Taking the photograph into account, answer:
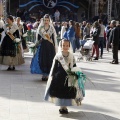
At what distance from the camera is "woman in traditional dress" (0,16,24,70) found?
507 inches

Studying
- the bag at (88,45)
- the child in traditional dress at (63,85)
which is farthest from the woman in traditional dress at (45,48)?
the bag at (88,45)

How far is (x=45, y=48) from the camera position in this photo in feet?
36.4

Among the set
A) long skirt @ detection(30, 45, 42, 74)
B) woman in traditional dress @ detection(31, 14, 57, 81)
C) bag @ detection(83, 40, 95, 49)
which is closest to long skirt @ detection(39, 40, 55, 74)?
woman in traditional dress @ detection(31, 14, 57, 81)

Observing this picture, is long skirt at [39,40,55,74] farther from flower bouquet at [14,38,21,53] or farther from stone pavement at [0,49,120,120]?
flower bouquet at [14,38,21,53]

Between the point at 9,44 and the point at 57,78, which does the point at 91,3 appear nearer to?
the point at 9,44

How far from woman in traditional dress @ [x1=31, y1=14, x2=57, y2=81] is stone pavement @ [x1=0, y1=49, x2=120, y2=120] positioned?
387 millimetres

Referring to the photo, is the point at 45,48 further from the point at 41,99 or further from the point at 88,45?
the point at 88,45

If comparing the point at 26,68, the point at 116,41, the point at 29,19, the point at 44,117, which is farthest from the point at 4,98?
the point at 29,19

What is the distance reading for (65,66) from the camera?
752 cm

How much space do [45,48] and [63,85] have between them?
12.4ft

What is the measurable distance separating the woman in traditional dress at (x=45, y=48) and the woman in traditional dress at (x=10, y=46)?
191 cm

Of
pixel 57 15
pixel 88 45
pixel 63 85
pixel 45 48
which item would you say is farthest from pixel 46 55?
pixel 57 15

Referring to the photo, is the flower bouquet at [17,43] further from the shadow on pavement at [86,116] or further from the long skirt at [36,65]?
the shadow on pavement at [86,116]

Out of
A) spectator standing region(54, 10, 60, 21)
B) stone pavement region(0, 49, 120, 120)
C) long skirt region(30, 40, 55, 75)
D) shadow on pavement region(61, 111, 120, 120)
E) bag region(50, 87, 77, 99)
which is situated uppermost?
spectator standing region(54, 10, 60, 21)
